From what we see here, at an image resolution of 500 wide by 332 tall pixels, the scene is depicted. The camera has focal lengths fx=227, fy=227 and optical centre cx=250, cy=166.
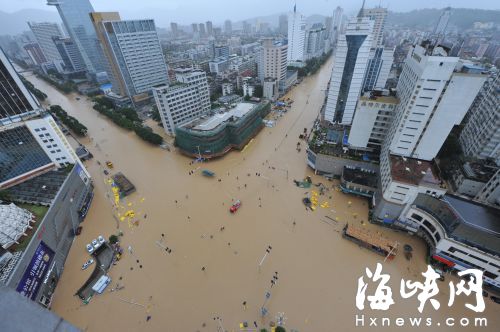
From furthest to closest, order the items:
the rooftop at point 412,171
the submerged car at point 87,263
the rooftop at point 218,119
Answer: the rooftop at point 218,119 < the submerged car at point 87,263 < the rooftop at point 412,171

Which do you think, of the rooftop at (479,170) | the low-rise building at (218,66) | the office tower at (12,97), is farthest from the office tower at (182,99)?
the rooftop at (479,170)

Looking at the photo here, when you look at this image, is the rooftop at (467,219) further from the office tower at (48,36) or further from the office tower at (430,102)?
the office tower at (48,36)

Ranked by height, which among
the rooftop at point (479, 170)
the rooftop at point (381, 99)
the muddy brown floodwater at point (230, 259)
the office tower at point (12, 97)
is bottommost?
the muddy brown floodwater at point (230, 259)

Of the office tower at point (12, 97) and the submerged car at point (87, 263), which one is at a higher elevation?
the office tower at point (12, 97)

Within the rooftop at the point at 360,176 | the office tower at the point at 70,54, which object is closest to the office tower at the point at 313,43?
the rooftop at the point at 360,176

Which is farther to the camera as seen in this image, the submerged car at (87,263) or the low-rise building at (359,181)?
the low-rise building at (359,181)

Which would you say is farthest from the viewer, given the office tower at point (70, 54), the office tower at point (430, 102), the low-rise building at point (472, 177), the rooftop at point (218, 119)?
the office tower at point (70, 54)

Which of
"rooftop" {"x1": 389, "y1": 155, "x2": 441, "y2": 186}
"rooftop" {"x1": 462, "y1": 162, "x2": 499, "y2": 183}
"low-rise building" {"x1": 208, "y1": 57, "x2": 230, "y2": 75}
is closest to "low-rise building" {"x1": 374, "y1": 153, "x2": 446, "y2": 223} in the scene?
"rooftop" {"x1": 389, "y1": 155, "x2": 441, "y2": 186}

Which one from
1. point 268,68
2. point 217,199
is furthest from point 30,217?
point 268,68
